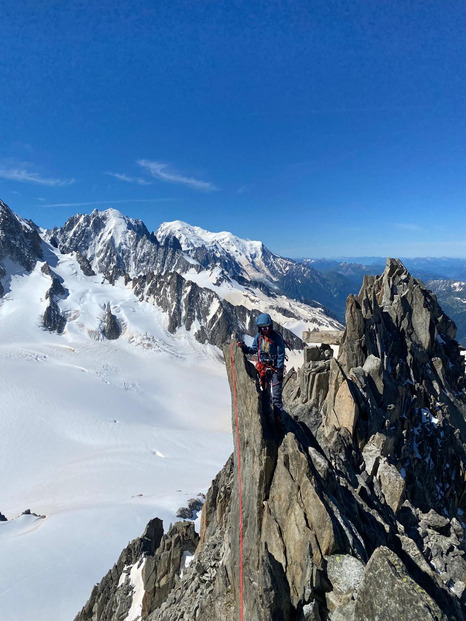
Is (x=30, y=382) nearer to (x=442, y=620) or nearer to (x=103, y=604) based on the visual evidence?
(x=103, y=604)

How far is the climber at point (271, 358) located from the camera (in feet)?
38.6

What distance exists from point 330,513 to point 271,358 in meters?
4.80

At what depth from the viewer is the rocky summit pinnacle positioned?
28.5 ft

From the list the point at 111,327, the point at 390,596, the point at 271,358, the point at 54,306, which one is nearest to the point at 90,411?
the point at 111,327

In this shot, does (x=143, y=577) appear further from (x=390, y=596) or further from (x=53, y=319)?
(x=53, y=319)

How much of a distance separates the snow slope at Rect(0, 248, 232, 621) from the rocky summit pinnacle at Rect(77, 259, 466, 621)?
34.4 ft

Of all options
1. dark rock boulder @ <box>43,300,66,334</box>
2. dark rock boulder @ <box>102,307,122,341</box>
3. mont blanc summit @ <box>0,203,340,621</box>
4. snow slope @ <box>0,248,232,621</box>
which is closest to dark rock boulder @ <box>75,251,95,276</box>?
mont blanc summit @ <box>0,203,340,621</box>

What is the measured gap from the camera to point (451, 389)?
34.0 m

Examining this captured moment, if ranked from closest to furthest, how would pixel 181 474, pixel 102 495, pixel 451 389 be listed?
pixel 451 389 → pixel 102 495 → pixel 181 474

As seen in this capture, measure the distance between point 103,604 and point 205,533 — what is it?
418 inches

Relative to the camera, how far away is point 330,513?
9.45 meters

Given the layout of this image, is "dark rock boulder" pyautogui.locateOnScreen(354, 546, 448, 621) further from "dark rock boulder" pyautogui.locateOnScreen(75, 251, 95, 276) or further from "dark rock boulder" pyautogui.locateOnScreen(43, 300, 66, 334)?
"dark rock boulder" pyautogui.locateOnScreen(75, 251, 95, 276)

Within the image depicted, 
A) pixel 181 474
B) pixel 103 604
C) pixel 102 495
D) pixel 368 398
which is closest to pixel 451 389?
pixel 368 398

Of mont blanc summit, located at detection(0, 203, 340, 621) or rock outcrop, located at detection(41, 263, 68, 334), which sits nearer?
mont blanc summit, located at detection(0, 203, 340, 621)
